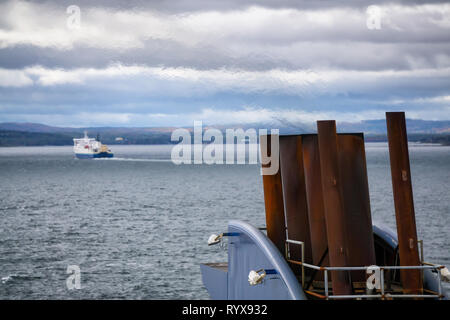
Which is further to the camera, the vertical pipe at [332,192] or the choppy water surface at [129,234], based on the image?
the choppy water surface at [129,234]

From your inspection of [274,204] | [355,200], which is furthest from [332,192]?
[274,204]

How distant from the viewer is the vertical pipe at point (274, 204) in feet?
43.0

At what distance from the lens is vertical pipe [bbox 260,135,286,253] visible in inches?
516

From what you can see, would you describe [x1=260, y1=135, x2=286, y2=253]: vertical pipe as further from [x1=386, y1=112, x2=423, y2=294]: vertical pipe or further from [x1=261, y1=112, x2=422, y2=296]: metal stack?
[x1=386, y1=112, x2=423, y2=294]: vertical pipe

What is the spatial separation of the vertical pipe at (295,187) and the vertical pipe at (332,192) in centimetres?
163

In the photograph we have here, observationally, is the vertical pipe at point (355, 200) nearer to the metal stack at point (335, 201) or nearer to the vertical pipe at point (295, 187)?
the metal stack at point (335, 201)

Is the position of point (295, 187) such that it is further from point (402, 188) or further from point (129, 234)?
point (129, 234)

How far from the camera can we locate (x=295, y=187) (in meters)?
12.7

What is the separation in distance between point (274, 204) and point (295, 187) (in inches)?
29.9

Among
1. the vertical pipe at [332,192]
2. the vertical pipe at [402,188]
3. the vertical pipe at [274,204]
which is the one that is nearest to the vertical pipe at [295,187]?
the vertical pipe at [274,204]

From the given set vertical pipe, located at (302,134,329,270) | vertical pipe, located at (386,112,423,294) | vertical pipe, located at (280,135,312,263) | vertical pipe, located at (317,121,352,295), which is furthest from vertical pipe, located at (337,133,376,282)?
vertical pipe, located at (280,135,312,263)

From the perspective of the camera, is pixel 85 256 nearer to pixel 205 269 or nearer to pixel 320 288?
pixel 205 269

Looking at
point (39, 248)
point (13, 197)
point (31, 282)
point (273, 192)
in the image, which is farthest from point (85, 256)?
point (13, 197)

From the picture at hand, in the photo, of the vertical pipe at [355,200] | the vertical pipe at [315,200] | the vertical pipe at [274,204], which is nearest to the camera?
the vertical pipe at [355,200]
